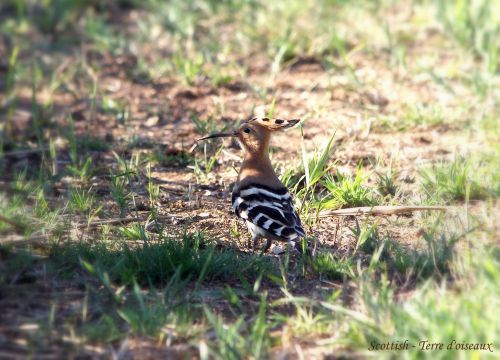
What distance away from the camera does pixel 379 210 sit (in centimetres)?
447

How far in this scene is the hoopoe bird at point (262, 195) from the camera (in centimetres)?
402

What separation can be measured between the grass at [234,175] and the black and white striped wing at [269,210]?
0.16 metres

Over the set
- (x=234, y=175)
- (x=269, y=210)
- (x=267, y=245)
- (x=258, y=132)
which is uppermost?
(x=258, y=132)

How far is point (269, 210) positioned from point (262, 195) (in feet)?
0.55

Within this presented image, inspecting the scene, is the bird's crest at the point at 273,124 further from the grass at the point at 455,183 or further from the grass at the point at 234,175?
the grass at the point at 455,183

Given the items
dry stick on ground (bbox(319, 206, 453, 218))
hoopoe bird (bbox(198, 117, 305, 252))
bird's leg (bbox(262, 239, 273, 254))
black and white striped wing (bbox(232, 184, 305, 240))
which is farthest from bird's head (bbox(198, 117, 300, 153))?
bird's leg (bbox(262, 239, 273, 254))

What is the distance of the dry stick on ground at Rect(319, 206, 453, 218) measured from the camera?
4.34m

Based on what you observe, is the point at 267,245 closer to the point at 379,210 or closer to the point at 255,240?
the point at 255,240

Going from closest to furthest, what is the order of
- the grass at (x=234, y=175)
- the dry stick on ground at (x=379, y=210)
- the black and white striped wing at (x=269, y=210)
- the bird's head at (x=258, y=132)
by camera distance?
the grass at (x=234, y=175) < the black and white striped wing at (x=269, y=210) < the dry stick on ground at (x=379, y=210) < the bird's head at (x=258, y=132)

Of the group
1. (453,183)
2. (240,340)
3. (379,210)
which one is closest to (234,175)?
(379,210)

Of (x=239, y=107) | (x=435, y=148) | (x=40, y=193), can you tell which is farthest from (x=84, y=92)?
(x=435, y=148)

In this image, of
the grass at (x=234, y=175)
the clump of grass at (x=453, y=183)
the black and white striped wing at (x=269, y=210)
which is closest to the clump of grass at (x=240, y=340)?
the grass at (x=234, y=175)

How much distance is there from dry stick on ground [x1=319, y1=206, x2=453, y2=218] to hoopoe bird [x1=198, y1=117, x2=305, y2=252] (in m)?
0.36

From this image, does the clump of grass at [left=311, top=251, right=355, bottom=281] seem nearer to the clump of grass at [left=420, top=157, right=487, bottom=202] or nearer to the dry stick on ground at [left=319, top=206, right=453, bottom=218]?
the dry stick on ground at [left=319, top=206, right=453, bottom=218]
